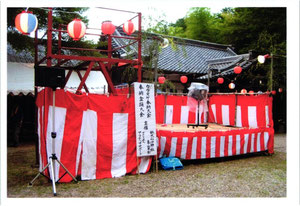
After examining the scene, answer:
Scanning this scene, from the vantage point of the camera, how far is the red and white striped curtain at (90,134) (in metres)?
5.55

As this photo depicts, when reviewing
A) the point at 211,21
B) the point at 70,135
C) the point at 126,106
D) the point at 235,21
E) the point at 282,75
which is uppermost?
the point at 211,21

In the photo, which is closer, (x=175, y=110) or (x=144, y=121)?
(x=144, y=121)

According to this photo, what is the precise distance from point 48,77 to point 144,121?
2.56 meters

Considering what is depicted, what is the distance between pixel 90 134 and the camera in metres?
5.88

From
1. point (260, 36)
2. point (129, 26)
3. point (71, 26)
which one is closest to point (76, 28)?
point (71, 26)

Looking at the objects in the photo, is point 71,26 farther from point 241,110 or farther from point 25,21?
point 241,110

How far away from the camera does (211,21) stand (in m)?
20.8

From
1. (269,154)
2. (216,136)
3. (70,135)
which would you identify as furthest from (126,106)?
(269,154)

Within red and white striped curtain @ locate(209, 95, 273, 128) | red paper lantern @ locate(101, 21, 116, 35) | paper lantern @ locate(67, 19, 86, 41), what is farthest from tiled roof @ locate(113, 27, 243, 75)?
paper lantern @ locate(67, 19, 86, 41)

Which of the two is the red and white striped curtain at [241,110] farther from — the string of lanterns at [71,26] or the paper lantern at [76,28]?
the paper lantern at [76,28]

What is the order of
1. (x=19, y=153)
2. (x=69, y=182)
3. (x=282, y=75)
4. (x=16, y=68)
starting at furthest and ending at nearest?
(x=282, y=75)
(x=16, y=68)
(x=19, y=153)
(x=69, y=182)

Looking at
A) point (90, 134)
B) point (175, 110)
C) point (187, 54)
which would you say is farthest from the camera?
point (187, 54)

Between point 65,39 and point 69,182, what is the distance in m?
5.90
